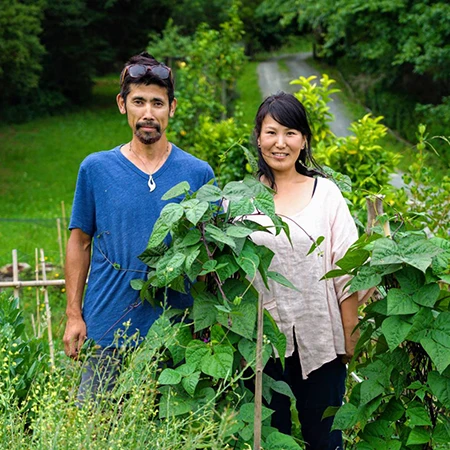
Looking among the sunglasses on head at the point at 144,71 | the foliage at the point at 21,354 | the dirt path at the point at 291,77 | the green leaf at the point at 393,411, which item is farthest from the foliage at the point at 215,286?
the dirt path at the point at 291,77

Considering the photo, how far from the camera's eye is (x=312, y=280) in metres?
2.69

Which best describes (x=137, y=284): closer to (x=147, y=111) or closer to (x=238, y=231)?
(x=238, y=231)

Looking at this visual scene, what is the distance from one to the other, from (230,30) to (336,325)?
10.3 m

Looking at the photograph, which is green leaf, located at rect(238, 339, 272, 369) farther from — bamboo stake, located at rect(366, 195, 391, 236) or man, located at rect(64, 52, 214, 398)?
bamboo stake, located at rect(366, 195, 391, 236)

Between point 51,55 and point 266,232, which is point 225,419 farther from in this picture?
point 51,55

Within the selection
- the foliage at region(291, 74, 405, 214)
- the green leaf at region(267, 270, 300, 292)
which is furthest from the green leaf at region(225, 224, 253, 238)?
the foliage at region(291, 74, 405, 214)

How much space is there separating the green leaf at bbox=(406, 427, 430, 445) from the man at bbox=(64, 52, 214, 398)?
87cm

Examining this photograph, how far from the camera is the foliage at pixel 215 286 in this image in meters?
2.32

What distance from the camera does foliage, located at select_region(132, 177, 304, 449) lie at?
2324 millimetres

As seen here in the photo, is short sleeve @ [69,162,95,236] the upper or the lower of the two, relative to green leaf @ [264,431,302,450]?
upper

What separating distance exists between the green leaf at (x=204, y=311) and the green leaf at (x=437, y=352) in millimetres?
640

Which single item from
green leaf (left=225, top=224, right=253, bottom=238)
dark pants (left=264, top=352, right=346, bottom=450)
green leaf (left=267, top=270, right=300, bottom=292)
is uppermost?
green leaf (left=225, top=224, right=253, bottom=238)

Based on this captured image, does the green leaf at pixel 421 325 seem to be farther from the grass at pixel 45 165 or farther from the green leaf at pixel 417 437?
the grass at pixel 45 165

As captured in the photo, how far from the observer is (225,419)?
1.76 meters
